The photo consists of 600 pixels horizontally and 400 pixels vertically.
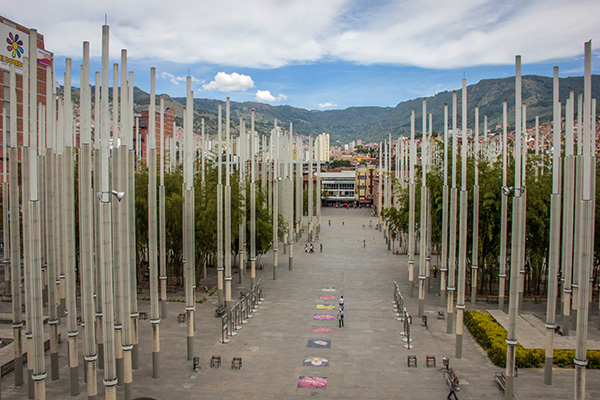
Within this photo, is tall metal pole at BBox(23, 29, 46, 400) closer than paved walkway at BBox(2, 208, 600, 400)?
Yes

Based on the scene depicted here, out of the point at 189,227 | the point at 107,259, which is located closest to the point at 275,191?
the point at 189,227

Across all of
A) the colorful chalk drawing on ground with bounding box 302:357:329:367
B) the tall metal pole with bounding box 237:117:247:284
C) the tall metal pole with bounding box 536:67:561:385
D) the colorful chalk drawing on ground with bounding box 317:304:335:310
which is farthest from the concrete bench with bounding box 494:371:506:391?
the tall metal pole with bounding box 237:117:247:284

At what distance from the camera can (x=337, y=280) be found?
3975cm

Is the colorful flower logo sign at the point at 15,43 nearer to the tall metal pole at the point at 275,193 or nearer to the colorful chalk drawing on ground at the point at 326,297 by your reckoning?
the tall metal pole at the point at 275,193

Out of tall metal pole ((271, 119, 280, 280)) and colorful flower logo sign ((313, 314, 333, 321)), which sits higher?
tall metal pole ((271, 119, 280, 280))

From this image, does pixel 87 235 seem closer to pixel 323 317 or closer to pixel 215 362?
pixel 215 362

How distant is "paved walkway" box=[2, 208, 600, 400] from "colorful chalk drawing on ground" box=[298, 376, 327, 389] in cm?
9

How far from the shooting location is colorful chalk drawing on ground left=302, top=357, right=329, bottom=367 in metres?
21.5

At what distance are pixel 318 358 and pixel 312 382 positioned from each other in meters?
2.65

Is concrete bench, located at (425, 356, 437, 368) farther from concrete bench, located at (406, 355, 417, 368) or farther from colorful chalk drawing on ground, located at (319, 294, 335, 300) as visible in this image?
colorful chalk drawing on ground, located at (319, 294, 335, 300)

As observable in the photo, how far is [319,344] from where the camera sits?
24.2 meters

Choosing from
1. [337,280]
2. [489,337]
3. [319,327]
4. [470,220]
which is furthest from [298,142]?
[489,337]

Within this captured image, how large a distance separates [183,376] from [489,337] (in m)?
14.9

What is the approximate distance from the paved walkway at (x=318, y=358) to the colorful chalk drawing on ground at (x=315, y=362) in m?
0.05
